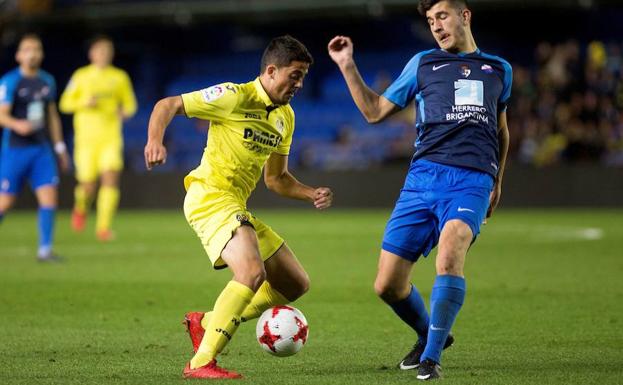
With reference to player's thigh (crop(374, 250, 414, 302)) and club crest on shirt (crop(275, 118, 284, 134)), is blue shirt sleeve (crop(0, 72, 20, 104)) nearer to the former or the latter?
club crest on shirt (crop(275, 118, 284, 134))

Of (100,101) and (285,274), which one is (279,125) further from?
(100,101)

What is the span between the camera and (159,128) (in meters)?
5.82

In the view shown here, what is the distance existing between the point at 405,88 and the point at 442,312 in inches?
49.3

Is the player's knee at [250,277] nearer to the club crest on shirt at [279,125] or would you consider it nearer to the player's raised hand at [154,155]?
the player's raised hand at [154,155]

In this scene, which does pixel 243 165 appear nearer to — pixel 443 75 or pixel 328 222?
pixel 443 75

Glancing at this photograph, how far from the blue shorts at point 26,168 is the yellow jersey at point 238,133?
6.55 metres

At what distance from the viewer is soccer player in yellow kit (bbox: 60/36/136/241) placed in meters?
15.8

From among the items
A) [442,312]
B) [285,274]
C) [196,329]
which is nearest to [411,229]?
[442,312]

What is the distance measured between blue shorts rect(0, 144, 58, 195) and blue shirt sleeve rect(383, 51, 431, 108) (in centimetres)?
731

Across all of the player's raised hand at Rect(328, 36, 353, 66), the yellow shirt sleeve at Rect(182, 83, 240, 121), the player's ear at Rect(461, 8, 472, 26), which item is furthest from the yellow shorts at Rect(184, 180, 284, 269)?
the player's ear at Rect(461, 8, 472, 26)

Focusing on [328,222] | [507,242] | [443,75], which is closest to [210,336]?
A: [443,75]

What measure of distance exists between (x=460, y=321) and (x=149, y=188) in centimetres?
1726

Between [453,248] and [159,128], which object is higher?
[159,128]

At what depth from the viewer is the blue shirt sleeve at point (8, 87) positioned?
12.5 metres
